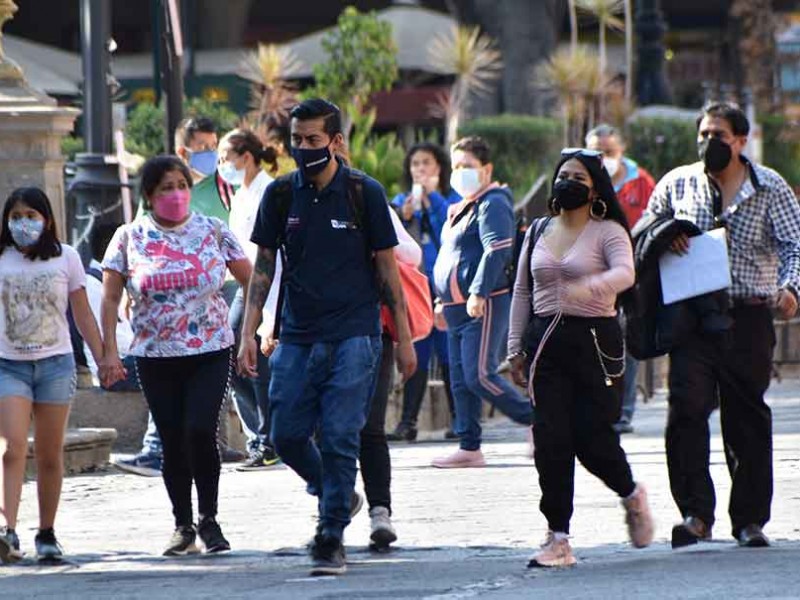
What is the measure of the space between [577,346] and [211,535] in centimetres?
168

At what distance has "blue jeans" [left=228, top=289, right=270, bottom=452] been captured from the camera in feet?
41.0

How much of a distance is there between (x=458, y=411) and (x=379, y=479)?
345 centimetres

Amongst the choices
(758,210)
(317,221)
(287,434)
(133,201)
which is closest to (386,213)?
(317,221)

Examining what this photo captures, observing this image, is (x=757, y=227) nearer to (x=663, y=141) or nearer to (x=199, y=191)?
(x=199, y=191)

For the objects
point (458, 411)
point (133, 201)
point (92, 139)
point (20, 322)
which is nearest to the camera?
point (20, 322)

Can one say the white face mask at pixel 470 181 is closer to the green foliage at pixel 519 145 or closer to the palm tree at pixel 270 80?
the palm tree at pixel 270 80

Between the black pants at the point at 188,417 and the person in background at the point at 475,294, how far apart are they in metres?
3.26

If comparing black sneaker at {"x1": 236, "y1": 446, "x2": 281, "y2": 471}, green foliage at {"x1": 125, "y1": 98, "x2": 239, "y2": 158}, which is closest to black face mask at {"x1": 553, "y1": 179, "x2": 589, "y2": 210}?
black sneaker at {"x1": 236, "y1": 446, "x2": 281, "y2": 471}

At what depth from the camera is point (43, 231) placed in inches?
377

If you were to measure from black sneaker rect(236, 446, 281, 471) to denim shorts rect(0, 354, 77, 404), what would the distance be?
3240 mm

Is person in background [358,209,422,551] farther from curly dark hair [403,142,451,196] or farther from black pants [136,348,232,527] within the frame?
curly dark hair [403,142,451,196]

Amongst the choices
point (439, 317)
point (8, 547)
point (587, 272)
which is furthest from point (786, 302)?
point (439, 317)

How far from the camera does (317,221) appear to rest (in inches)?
350

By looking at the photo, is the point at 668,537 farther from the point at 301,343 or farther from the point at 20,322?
the point at 20,322
